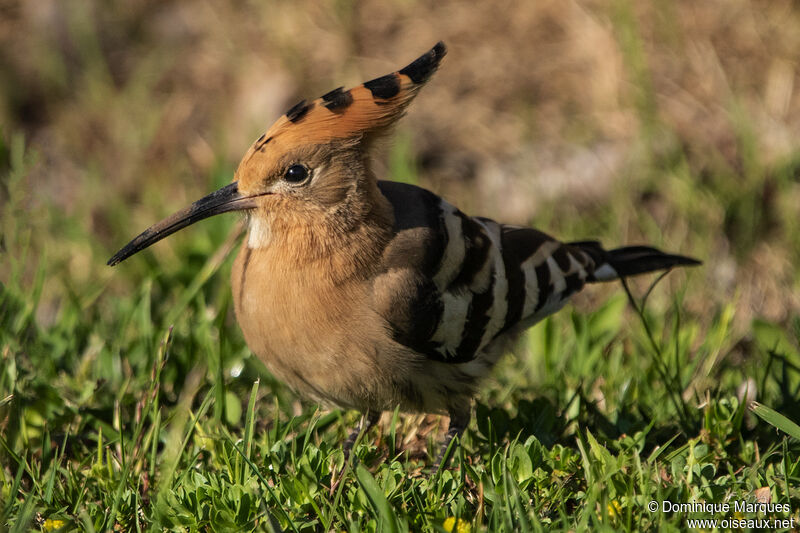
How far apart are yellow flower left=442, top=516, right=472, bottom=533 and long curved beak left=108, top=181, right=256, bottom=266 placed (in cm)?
102

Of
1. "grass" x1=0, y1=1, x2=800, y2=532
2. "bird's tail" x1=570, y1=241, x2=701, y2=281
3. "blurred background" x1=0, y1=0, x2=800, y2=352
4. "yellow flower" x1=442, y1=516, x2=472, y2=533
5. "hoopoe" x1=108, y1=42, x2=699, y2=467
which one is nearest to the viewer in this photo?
"yellow flower" x1=442, y1=516, x2=472, y2=533

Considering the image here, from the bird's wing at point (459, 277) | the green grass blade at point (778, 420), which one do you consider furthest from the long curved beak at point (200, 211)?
the green grass blade at point (778, 420)

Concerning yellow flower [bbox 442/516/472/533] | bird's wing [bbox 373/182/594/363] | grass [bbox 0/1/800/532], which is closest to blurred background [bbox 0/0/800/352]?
grass [bbox 0/1/800/532]

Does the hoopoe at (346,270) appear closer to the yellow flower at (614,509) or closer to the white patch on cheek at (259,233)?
the white patch on cheek at (259,233)

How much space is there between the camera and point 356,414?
2.87m

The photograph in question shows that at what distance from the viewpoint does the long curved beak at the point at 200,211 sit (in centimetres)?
253

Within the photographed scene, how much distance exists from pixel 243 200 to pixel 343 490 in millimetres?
839

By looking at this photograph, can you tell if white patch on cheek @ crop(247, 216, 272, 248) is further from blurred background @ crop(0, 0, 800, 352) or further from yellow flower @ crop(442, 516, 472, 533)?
blurred background @ crop(0, 0, 800, 352)

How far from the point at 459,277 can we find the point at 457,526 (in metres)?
0.89

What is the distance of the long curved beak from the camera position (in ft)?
8.31

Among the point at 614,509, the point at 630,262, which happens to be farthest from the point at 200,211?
the point at 630,262

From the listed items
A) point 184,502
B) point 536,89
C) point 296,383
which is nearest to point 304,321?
point 296,383

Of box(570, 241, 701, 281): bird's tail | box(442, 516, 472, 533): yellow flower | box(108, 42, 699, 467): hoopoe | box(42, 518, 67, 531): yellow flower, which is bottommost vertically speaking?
box(442, 516, 472, 533): yellow flower

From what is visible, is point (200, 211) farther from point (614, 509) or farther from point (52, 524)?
point (614, 509)
